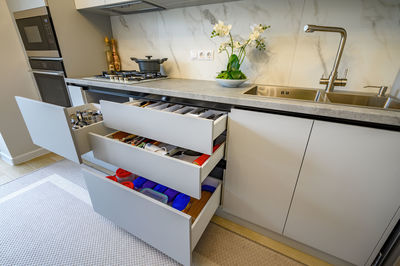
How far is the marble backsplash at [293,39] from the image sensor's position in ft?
3.25

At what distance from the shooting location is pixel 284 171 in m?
0.89

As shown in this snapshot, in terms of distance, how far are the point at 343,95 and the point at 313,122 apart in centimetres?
50

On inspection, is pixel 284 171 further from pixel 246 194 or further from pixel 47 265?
pixel 47 265

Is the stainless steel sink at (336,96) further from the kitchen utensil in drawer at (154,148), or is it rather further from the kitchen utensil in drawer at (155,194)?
the kitchen utensil in drawer at (155,194)

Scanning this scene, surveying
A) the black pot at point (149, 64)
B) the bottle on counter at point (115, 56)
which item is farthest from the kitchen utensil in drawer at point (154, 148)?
the bottle on counter at point (115, 56)

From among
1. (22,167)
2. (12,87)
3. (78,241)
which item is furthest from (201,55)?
(22,167)

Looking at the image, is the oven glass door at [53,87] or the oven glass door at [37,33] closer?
the oven glass door at [37,33]

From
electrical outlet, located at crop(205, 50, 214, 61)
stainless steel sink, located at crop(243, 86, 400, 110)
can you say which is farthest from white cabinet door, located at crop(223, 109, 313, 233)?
electrical outlet, located at crop(205, 50, 214, 61)

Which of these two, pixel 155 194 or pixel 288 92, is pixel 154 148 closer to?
pixel 155 194

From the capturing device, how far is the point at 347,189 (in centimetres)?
79

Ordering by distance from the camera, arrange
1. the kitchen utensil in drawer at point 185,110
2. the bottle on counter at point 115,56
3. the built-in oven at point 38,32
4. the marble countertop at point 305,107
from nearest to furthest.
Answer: the marble countertop at point 305,107 → the kitchen utensil in drawer at point 185,110 → the built-in oven at point 38,32 → the bottle on counter at point 115,56

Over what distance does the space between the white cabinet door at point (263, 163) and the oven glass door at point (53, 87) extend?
1664mm

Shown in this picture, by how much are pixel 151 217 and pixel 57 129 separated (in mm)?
803

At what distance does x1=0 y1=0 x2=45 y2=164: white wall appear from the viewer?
5.13ft
